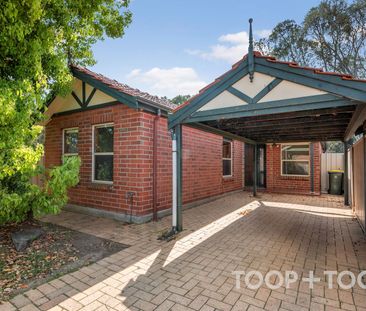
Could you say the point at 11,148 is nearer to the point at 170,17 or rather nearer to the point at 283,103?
the point at 283,103

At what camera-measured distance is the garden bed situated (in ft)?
10.0

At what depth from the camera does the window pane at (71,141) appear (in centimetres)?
737

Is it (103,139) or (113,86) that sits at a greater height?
(113,86)

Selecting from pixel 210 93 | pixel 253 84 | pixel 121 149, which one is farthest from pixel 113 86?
pixel 253 84

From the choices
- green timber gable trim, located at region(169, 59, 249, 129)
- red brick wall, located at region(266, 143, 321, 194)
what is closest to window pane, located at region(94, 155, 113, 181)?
green timber gable trim, located at region(169, 59, 249, 129)

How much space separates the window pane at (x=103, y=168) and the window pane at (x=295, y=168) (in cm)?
883

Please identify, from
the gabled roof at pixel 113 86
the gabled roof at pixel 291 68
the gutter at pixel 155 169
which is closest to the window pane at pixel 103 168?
the gutter at pixel 155 169

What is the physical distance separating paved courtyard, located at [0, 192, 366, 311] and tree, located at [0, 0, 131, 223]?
152 centimetres

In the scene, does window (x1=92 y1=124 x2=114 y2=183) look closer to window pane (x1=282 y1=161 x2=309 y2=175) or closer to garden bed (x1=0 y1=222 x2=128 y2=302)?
garden bed (x1=0 y1=222 x2=128 y2=302)

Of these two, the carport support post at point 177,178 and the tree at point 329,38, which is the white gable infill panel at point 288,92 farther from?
the tree at point 329,38

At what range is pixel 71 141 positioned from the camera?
7.50m

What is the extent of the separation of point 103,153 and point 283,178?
29.3 ft

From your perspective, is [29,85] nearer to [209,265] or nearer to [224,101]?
[224,101]

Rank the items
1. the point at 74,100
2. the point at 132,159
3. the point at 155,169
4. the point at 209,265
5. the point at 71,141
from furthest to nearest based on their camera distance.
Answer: the point at 71,141 → the point at 74,100 → the point at 155,169 → the point at 132,159 → the point at 209,265
